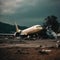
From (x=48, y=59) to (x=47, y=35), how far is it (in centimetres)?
1398

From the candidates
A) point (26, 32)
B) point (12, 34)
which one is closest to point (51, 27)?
point (26, 32)

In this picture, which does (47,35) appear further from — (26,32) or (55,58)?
(55,58)

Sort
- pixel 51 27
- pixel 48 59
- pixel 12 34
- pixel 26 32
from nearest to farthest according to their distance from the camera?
1. pixel 48 59
2. pixel 51 27
3. pixel 26 32
4. pixel 12 34

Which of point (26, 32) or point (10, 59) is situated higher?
point (26, 32)

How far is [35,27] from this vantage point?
2170 cm

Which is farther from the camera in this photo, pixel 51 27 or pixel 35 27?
pixel 35 27

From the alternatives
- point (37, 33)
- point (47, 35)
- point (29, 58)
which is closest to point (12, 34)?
point (37, 33)

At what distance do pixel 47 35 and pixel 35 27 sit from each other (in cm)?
207

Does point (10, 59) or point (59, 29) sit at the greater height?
point (59, 29)

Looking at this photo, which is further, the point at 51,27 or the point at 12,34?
the point at 12,34

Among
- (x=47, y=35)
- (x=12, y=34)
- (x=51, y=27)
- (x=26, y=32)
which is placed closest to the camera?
(x=51, y=27)

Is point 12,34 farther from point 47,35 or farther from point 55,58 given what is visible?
point 55,58

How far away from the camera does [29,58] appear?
6574 mm

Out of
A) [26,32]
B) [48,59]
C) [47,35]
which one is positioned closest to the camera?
[48,59]
